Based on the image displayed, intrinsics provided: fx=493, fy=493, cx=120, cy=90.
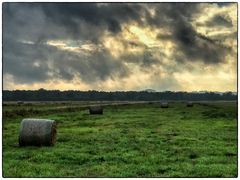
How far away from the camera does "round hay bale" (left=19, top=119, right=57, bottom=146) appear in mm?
19891

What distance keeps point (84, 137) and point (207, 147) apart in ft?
21.8

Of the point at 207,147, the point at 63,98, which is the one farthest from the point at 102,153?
the point at 63,98

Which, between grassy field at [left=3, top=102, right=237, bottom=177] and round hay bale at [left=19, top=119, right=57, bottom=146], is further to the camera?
round hay bale at [left=19, top=119, right=57, bottom=146]

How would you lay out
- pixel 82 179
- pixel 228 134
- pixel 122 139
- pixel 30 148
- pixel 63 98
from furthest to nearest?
1. pixel 63 98
2. pixel 228 134
3. pixel 122 139
4. pixel 30 148
5. pixel 82 179

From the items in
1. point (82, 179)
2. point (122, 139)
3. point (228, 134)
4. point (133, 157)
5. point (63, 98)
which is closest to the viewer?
point (82, 179)

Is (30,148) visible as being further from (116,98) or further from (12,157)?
(116,98)

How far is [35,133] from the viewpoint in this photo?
2005 cm

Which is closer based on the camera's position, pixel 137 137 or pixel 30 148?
pixel 30 148

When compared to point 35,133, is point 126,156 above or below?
below

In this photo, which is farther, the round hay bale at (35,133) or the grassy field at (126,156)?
the round hay bale at (35,133)

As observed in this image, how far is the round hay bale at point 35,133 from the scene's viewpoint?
19.9 metres

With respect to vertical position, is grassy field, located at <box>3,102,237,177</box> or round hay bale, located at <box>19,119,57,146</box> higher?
round hay bale, located at <box>19,119,57,146</box>

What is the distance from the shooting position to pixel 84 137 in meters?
24.3

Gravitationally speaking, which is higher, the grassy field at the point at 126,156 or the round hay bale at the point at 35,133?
the round hay bale at the point at 35,133
